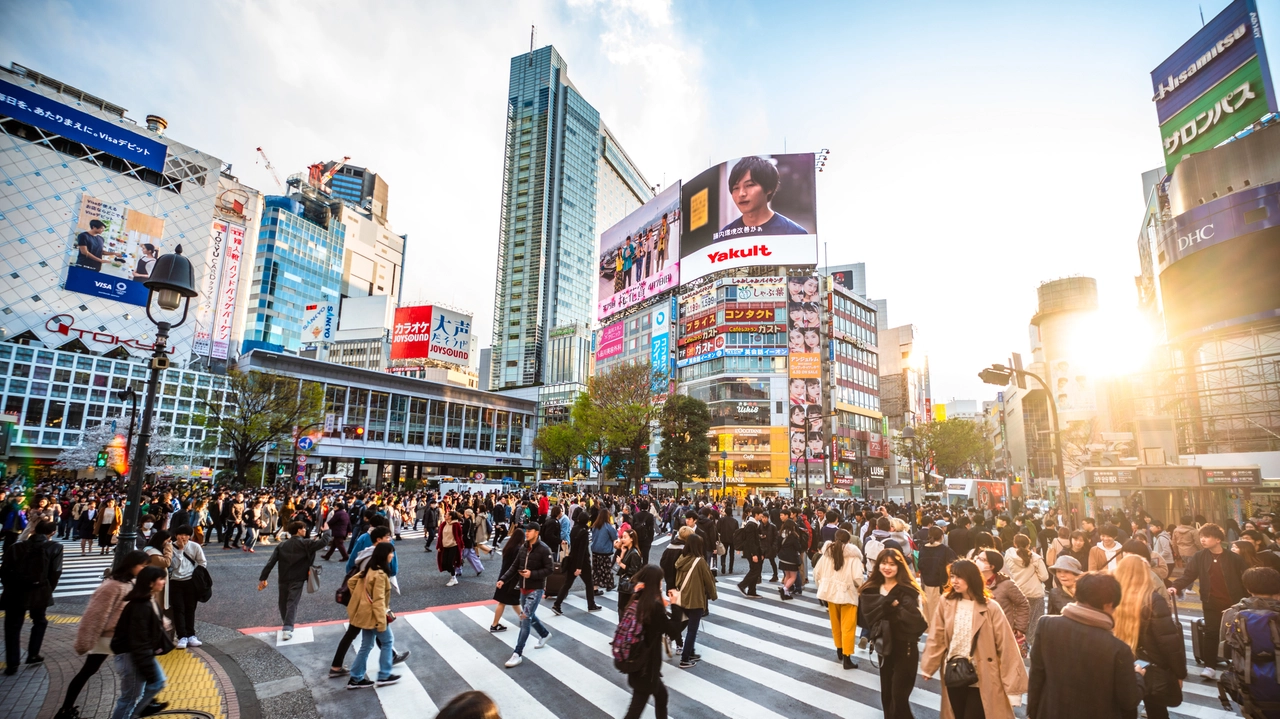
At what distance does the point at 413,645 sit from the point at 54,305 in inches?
2538

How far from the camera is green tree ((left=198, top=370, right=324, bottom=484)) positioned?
36531mm

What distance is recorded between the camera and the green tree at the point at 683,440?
50.0 meters

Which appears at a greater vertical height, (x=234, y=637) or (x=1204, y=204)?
(x=1204, y=204)

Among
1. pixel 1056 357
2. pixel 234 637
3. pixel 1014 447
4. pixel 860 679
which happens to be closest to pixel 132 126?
pixel 234 637

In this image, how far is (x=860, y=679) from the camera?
23.3ft

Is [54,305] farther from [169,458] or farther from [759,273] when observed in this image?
[759,273]

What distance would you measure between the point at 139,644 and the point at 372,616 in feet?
6.68

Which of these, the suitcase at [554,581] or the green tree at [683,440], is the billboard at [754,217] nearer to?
the green tree at [683,440]

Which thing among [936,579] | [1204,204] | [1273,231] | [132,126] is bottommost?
[936,579]

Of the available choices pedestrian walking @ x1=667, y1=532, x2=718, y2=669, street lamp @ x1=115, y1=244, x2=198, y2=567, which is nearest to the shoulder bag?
pedestrian walking @ x1=667, y1=532, x2=718, y2=669

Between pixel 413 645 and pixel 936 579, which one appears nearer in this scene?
pixel 936 579

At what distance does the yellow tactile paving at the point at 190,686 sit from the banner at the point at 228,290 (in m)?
66.7

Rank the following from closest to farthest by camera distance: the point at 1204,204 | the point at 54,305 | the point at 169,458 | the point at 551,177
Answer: the point at 1204,204 → the point at 169,458 → the point at 54,305 → the point at 551,177

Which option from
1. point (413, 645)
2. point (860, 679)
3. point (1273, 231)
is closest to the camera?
point (860, 679)
